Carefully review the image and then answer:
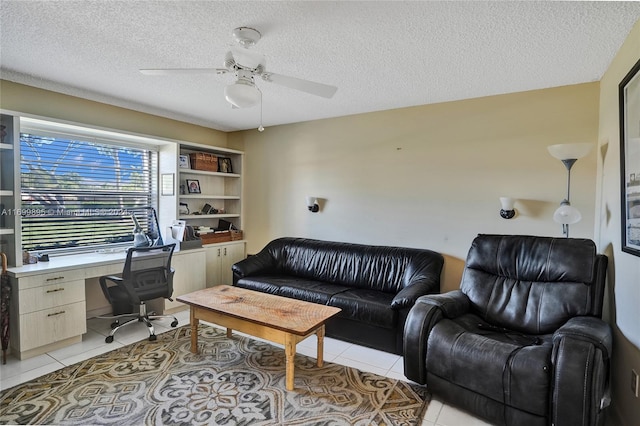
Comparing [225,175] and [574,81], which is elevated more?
[574,81]

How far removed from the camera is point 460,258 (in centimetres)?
350

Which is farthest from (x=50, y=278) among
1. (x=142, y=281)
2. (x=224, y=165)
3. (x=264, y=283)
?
(x=224, y=165)

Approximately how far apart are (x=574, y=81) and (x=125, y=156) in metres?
4.73

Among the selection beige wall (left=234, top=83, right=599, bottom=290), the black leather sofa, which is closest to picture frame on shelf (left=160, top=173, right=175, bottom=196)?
beige wall (left=234, top=83, right=599, bottom=290)

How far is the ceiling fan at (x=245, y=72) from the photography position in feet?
6.39

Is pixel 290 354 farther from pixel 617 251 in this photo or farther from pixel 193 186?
pixel 193 186

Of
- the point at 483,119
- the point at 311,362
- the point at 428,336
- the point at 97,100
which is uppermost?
the point at 97,100

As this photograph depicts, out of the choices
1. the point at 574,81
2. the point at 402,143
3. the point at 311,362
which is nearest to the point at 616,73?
the point at 574,81

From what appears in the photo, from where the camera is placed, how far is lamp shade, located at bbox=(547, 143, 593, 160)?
2539mm

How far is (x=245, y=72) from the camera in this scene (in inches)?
80.4

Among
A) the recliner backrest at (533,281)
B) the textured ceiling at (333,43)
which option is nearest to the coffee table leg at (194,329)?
the textured ceiling at (333,43)

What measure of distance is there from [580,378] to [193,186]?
4.46 metres

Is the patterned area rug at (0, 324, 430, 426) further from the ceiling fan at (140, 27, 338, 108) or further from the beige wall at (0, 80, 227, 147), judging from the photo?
the beige wall at (0, 80, 227, 147)

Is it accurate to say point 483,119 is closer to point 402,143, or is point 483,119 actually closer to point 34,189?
point 402,143
